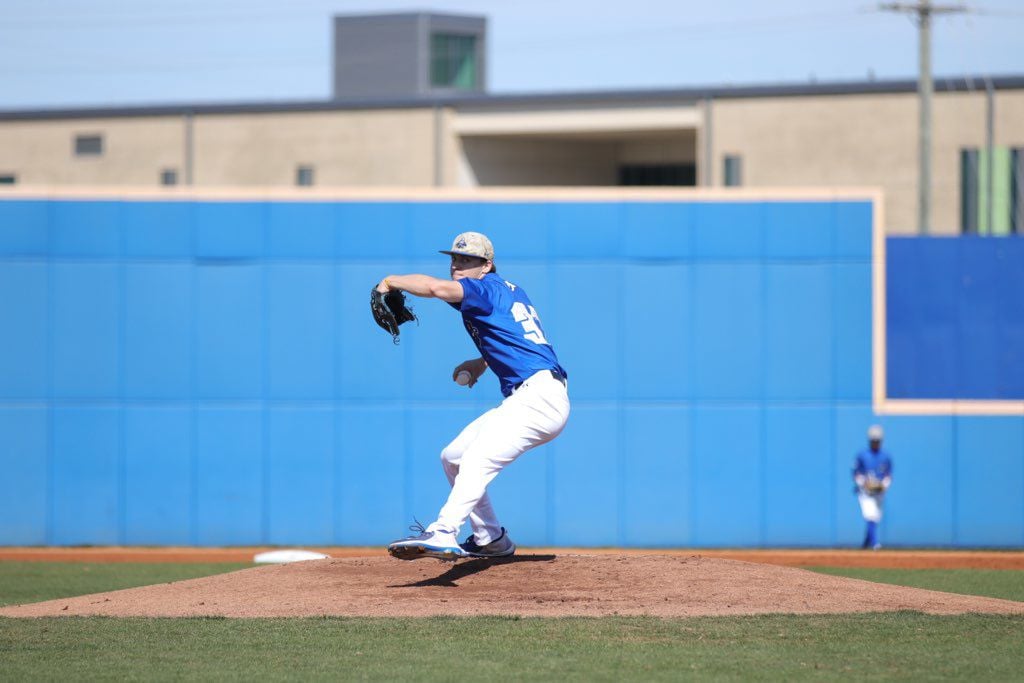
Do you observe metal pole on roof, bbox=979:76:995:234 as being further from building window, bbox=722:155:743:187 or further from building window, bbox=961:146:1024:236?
building window, bbox=722:155:743:187

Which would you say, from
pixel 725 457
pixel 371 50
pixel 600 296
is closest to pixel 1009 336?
pixel 725 457

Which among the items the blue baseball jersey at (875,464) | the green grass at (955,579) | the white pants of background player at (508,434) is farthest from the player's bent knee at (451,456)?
the blue baseball jersey at (875,464)

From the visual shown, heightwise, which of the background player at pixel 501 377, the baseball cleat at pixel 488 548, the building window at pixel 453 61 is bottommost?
the baseball cleat at pixel 488 548

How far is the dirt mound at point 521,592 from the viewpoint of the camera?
10.1 metres

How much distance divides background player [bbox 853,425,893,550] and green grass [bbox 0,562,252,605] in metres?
8.24

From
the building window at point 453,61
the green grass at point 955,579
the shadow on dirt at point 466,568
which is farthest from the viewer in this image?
the building window at point 453,61

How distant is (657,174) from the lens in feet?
123

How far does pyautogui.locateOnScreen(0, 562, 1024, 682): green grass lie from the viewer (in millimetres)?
7992

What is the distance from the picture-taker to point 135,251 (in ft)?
66.8

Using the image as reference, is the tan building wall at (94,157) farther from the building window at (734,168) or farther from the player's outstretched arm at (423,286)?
the player's outstretched arm at (423,286)

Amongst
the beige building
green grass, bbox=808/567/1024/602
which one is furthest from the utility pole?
green grass, bbox=808/567/1024/602

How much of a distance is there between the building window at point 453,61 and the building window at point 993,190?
1755cm

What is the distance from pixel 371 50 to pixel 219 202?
2433 centimetres

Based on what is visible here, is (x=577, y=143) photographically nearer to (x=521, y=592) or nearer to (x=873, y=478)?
(x=873, y=478)
